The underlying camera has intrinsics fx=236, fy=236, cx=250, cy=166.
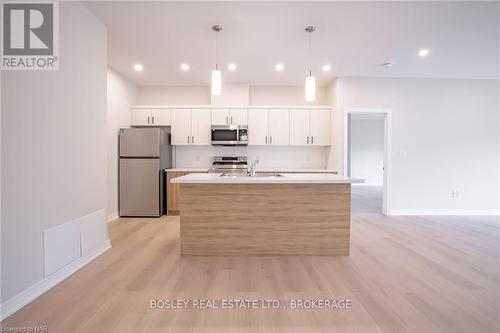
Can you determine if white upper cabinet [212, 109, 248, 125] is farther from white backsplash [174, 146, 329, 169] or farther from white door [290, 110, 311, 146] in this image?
white door [290, 110, 311, 146]

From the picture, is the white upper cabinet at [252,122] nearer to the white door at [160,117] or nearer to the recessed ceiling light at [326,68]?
the white door at [160,117]

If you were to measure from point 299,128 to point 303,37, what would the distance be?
215 cm

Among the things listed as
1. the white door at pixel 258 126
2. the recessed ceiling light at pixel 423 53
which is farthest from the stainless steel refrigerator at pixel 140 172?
the recessed ceiling light at pixel 423 53

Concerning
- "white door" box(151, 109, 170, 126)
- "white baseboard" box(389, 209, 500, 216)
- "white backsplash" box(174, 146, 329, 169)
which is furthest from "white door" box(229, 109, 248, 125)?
"white baseboard" box(389, 209, 500, 216)

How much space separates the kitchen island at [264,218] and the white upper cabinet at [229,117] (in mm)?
2497

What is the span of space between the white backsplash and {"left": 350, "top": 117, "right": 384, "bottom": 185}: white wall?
5253 millimetres

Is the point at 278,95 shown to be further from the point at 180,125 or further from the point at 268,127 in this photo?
the point at 180,125

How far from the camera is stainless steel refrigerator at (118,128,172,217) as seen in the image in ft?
14.5

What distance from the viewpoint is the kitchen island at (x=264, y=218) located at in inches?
107

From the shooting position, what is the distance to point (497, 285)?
2.12 m

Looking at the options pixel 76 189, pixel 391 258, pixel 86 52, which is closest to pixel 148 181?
pixel 76 189

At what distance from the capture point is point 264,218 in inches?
108

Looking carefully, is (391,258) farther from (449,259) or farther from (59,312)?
(59,312)

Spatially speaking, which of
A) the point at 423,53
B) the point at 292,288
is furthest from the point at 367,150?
the point at 292,288
